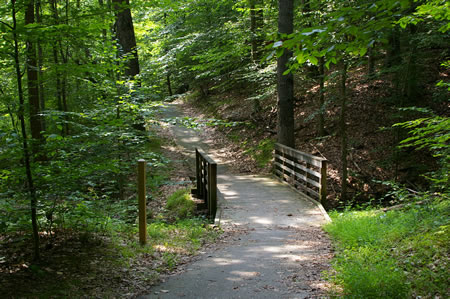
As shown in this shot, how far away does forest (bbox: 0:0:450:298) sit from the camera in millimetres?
3832

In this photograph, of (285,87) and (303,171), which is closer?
(285,87)

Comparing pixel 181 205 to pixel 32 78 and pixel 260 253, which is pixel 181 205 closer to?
pixel 260 253

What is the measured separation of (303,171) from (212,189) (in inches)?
192

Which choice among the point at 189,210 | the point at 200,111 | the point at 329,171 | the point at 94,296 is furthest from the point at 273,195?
the point at 200,111

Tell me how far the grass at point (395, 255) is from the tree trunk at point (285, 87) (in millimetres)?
6133

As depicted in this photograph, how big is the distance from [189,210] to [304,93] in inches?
406

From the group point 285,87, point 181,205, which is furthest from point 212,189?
point 285,87

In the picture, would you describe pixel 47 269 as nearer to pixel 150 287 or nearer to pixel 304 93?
pixel 150 287

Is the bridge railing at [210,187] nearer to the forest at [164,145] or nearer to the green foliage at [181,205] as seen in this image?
the green foliage at [181,205]

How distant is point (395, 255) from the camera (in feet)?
14.3

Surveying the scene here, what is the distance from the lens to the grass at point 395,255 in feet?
11.1

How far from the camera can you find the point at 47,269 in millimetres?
4160

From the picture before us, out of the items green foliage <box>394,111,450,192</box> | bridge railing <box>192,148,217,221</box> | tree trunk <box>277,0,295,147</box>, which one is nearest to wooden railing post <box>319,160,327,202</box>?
green foliage <box>394,111,450,192</box>

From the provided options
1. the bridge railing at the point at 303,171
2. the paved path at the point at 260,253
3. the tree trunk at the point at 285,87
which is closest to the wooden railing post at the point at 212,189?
the paved path at the point at 260,253
